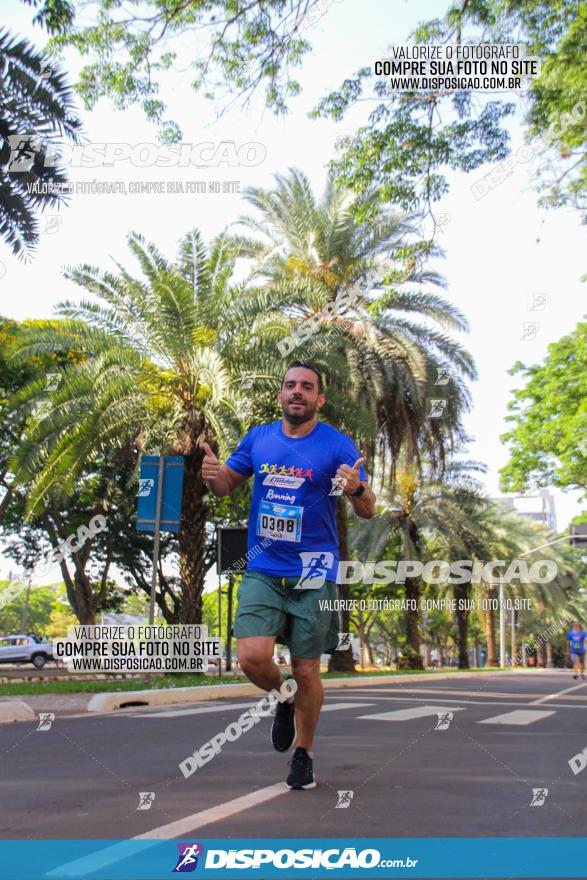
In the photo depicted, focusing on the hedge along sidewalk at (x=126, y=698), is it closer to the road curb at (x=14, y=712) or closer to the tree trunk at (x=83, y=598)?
the road curb at (x=14, y=712)

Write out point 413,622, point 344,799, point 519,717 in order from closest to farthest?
point 344,799 < point 519,717 < point 413,622

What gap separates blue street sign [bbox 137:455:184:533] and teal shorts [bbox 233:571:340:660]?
9.48m

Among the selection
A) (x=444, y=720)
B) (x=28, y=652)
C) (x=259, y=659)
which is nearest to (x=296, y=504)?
(x=259, y=659)

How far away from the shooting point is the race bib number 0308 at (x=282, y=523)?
4465 millimetres

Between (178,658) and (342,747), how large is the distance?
13113mm

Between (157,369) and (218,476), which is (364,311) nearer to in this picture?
(157,369)

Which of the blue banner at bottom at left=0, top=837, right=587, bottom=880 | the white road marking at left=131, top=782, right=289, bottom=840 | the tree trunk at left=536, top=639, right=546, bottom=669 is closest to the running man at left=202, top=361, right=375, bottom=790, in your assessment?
the white road marking at left=131, top=782, right=289, bottom=840

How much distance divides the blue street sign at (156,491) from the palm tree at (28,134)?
138 inches

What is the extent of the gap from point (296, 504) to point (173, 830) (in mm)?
1570

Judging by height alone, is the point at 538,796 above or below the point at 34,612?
below

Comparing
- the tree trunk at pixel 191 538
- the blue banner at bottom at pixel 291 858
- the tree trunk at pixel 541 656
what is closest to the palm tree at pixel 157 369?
the tree trunk at pixel 191 538

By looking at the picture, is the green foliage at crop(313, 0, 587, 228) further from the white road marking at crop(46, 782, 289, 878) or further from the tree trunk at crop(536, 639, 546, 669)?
the tree trunk at crop(536, 639, 546, 669)

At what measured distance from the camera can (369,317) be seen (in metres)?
21.9

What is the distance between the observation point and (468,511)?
35.0 meters
